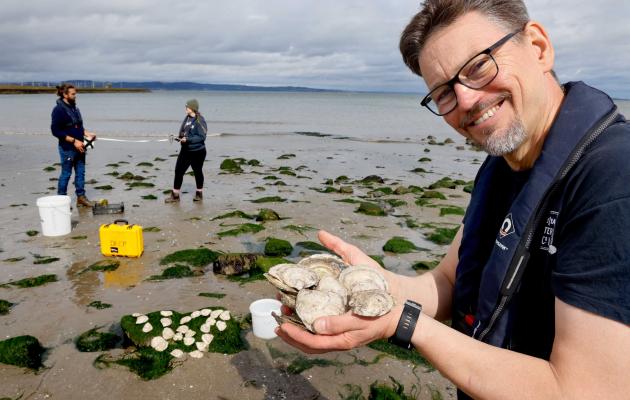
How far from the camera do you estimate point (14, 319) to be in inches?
229

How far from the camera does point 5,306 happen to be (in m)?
6.09

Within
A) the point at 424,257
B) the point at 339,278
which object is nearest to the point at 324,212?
the point at 424,257

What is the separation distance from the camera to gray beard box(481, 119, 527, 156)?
2.38 meters

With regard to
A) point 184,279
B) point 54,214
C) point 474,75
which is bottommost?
point 184,279

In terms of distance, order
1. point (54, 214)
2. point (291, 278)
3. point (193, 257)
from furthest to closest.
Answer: point (54, 214) → point (193, 257) → point (291, 278)

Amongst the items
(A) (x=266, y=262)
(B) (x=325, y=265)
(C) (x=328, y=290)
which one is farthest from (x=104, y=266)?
(C) (x=328, y=290)

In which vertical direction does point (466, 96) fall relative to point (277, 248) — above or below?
above

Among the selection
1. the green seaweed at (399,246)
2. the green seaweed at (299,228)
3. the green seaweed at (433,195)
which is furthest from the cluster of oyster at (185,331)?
the green seaweed at (433,195)

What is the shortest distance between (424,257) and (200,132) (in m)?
7.73

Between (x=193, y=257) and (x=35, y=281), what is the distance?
2466 millimetres

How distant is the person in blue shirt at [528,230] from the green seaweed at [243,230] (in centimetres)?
707

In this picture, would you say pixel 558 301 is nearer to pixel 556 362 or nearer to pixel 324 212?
pixel 556 362

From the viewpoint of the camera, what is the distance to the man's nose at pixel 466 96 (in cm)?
244

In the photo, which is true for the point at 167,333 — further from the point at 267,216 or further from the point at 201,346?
the point at 267,216
